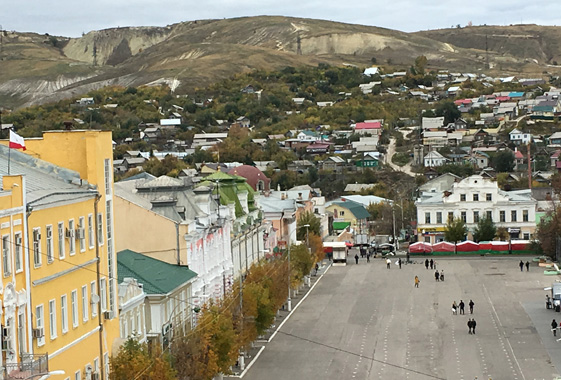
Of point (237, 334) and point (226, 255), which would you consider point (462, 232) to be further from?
point (237, 334)

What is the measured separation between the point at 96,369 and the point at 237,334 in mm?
16614

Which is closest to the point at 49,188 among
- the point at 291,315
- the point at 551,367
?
Answer: the point at 551,367

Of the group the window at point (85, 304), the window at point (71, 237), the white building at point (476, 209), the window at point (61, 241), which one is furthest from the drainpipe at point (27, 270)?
the white building at point (476, 209)

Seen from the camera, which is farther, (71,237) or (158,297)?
(158,297)

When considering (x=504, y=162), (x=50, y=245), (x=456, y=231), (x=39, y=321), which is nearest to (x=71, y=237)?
(x=50, y=245)

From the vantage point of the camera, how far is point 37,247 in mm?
32969

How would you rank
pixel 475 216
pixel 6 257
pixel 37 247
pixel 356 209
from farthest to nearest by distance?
pixel 356 209, pixel 475 216, pixel 37 247, pixel 6 257

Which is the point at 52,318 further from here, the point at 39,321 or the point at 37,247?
the point at 37,247

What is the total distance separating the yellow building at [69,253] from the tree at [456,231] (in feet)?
A: 279

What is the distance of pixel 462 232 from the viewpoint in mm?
123250

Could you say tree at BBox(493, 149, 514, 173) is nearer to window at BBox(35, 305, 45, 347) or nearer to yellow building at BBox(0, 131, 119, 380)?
yellow building at BBox(0, 131, 119, 380)

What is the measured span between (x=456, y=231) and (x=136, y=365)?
3476 inches

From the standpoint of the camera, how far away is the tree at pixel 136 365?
123ft

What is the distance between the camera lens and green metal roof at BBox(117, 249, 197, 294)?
1898 inches
